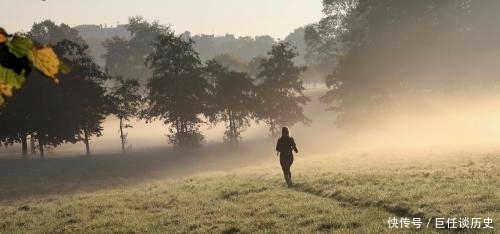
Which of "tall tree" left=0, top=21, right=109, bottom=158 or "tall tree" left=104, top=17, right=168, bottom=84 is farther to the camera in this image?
Result: "tall tree" left=104, top=17, right=168, bottom=84

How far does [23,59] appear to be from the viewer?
236cm

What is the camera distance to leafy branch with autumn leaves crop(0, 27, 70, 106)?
2.28 m

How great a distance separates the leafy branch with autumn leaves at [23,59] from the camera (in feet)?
7.48

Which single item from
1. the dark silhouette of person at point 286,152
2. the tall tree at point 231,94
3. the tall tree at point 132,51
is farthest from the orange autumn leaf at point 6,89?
the tall tree at point 132,51

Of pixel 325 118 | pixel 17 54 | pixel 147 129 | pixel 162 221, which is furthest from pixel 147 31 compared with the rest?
pixel 17 54

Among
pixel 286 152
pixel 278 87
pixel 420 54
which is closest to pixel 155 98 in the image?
pixel 278 87

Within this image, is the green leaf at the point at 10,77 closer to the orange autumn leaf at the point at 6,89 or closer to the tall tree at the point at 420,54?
the orange autumn leaf at the point at 6,89

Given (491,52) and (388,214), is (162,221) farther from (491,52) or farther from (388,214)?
(491,52)

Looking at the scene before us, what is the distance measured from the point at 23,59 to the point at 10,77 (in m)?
0.15

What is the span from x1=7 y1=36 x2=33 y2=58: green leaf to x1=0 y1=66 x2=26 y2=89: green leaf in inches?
4.3

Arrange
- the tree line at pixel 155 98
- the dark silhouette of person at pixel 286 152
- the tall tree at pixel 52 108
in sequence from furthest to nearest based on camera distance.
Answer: the tree line at pixel 155 98
the tall tree at pixel 52 108
the dark silhouette of person at pixel 286 152

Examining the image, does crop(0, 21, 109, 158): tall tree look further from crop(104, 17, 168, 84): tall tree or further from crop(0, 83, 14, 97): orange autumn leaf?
crop(104, 17, 168, 84): tall tree

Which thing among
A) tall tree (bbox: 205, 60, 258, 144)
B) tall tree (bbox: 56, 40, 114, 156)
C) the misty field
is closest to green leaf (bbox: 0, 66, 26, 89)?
the misty field

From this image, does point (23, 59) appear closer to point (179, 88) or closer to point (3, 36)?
point (3, 36)
